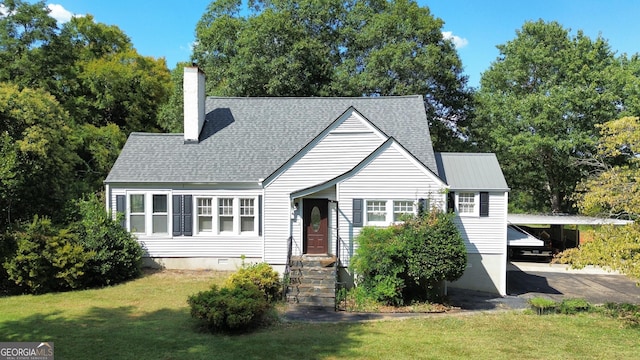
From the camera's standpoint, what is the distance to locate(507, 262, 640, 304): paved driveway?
16.9 meters

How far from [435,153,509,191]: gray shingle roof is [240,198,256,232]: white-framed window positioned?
7919mm

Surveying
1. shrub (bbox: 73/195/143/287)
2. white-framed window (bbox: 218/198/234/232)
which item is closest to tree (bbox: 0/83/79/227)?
shrub (bbox: 73/195/143/287)

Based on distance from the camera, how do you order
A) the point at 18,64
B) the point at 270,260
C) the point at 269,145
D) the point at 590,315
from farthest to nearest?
the point at 18,64
the point at 269,145
the point at 270,260
the point at 590,315

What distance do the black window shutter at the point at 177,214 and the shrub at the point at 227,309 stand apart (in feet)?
23.7

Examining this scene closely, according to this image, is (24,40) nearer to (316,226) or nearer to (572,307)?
(316,226)

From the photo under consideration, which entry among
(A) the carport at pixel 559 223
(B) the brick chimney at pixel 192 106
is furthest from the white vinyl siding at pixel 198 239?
(A) the carport at pixel 559 223

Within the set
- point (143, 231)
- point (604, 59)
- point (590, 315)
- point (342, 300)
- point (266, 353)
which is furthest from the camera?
point (604, 59)

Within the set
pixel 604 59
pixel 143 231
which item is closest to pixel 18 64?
pixel 143 231

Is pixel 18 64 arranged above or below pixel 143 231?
above

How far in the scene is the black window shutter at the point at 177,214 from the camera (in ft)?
57.6

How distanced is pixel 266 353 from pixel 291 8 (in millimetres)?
28346

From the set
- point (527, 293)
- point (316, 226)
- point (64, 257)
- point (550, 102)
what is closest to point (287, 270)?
point (316, 226)

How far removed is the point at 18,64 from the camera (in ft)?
88.0

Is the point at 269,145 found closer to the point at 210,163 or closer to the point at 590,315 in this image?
the point at 210,163
